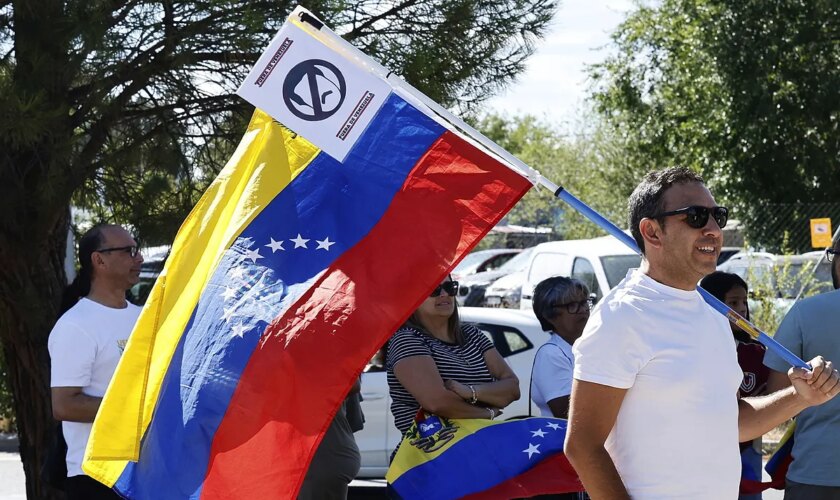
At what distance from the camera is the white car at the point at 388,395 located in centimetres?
875

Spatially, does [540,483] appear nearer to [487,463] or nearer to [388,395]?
[487,463]

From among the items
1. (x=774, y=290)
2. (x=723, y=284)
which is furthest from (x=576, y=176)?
(x=723, y=284)

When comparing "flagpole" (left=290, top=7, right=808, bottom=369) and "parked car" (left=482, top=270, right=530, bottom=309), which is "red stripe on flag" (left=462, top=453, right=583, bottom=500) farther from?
"parked car" (left=482, top=270, right=530, bottom=309)

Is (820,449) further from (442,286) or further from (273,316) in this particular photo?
(273,316)

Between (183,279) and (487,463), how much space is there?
4.74 ft

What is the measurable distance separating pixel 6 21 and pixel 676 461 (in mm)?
4252

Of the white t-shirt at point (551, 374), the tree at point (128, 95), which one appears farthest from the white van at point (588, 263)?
the white t-shirt at point (551, 374)

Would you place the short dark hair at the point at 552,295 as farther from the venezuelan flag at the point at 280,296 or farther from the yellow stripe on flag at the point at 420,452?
the venezuelan flag at the point at 280,296

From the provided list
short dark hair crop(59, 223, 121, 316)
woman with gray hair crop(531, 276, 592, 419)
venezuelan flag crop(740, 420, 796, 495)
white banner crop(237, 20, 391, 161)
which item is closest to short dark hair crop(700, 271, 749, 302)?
woman with gray hair crop(531, 276, 592, 419)

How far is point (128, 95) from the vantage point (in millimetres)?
5891

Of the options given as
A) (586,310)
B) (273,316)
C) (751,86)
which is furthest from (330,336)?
(751,86)

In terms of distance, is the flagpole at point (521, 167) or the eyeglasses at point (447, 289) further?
the eyeglasses at point (447, 289)

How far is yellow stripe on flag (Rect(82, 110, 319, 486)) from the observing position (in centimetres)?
371

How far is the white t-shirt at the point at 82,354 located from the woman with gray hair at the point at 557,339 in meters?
1.86
